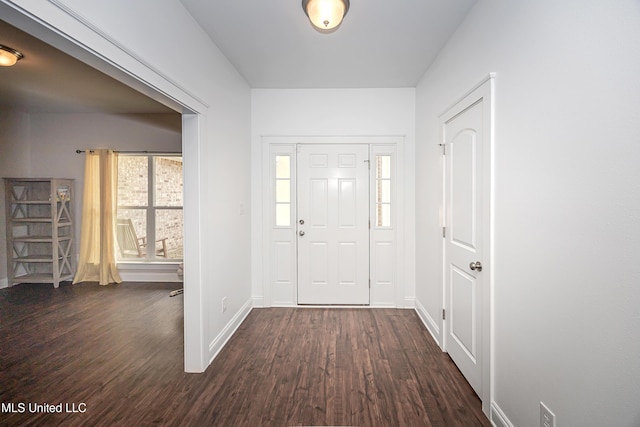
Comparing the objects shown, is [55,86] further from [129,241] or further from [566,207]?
[566,207]

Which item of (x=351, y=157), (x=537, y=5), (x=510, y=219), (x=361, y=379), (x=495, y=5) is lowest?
(x=361, y=379)

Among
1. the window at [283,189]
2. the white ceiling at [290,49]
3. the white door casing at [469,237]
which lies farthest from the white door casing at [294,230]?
the white door casing at [469,237]

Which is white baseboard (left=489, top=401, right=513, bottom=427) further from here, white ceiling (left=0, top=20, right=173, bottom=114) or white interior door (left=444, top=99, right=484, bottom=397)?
white ceiling (left=0, top=20, right=173, bottom=114)

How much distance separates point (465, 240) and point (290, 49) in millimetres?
2271

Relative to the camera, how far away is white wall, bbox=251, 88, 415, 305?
145 inches

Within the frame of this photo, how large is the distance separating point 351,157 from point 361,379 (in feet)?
8.15

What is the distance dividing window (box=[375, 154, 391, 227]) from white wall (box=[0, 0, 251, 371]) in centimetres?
164

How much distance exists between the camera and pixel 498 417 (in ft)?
5.77

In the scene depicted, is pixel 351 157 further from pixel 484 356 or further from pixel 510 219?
pixel 484 356

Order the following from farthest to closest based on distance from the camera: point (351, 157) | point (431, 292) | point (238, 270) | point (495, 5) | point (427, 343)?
point (351, 157)
point (238, 270)
point (431, 292)
point (427, 343)
point (495, 5)

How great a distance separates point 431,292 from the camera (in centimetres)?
308

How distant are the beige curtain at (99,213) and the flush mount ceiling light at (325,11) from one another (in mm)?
4341

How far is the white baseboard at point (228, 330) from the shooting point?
260cm

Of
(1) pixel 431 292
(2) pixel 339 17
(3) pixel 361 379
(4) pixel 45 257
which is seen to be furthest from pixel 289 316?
(4) pixel 45 257
